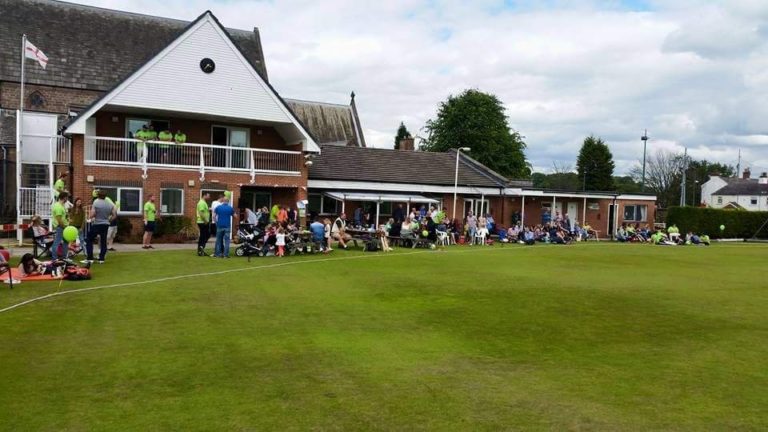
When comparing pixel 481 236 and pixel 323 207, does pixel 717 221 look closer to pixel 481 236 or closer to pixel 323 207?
pixel 481 236

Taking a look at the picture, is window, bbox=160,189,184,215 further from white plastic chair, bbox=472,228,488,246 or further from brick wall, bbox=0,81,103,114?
white plastic chair, bbox=472,228,488,246

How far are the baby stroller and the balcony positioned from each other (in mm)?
7496

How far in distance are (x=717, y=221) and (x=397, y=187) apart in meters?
23.5

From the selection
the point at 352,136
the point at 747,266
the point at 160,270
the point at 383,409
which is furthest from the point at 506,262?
the point at 352,136

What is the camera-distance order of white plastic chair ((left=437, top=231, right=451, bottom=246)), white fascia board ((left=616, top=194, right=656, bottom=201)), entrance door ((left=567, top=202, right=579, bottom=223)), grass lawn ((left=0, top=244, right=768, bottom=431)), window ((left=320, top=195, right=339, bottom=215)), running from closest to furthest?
grass lawn ((left=0, top=244, right=768, bottom=431)), white plastic chair ((left=437, top=231, right=451, bottom=246)), window ((left=320, top=195, right=339, bottom=215)), entrance door ((left=567, top=202, right=579, bottom=223)), white fascia board ((left=616, top=194, right=656, bottom=201))

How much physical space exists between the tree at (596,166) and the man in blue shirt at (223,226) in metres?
56.9

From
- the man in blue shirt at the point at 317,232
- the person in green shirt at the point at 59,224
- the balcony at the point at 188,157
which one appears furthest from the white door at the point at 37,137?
the man in blue shirt at the point at 317,232

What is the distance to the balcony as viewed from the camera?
80.0 ft

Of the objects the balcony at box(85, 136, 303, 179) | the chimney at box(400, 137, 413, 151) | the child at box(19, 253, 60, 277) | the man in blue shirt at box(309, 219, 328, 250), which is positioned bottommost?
the child at box(19, 253, 60, 277)

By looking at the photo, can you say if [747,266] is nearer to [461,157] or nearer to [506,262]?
[506,262]

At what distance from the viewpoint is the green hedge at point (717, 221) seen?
41.3 meters

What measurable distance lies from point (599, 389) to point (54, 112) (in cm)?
3201

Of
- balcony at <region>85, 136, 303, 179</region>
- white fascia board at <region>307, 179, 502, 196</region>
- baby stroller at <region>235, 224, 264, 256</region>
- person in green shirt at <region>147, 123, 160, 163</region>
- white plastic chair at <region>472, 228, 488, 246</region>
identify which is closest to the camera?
baby stroller at <region>235, 224, 264, 256</region>

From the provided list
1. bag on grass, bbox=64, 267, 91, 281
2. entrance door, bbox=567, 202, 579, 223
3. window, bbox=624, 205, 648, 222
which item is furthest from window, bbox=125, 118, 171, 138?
window, bbox=624, 205, 648, 222
